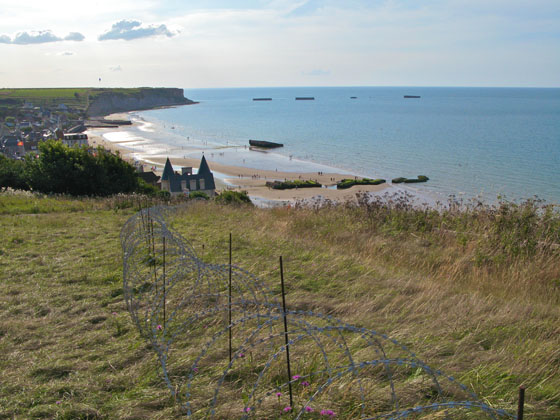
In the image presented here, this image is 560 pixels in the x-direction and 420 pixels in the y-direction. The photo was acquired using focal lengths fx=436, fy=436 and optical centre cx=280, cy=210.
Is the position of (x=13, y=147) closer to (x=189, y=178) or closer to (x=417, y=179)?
(x=189, y=178)

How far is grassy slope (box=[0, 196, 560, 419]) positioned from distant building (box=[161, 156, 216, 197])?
29.8 meters

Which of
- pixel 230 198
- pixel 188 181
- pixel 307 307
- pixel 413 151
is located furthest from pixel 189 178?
pixel 413 151

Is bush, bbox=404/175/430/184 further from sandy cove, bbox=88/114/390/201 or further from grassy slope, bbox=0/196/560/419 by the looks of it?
grassy slope, bbox=0/196/560/419

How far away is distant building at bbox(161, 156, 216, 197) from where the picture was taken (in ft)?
133

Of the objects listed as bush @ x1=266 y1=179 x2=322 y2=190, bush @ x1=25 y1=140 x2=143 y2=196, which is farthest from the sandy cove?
bush @ x1=25 y1=140 x2=143 y2=196

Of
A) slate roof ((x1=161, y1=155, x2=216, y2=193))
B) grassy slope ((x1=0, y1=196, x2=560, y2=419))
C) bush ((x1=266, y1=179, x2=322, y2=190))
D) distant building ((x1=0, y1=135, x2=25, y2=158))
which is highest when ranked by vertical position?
distant building ((x1=0, y1=135, x2=25, y2=158))

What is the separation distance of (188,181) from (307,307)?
36.3m

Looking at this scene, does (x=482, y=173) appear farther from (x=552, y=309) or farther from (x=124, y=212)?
(x=552, y=309)

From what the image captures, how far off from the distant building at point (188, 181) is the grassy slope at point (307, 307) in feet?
97.8

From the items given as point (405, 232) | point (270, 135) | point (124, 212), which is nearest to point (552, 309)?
point (405, 232)

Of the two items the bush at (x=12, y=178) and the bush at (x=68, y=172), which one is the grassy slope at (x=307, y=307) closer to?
the bush at (x=68, y=172)

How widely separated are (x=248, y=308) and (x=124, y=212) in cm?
964

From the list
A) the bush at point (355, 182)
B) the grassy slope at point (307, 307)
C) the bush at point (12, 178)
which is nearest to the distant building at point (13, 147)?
the bush at point (12, 178)

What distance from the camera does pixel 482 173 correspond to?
158 ft
